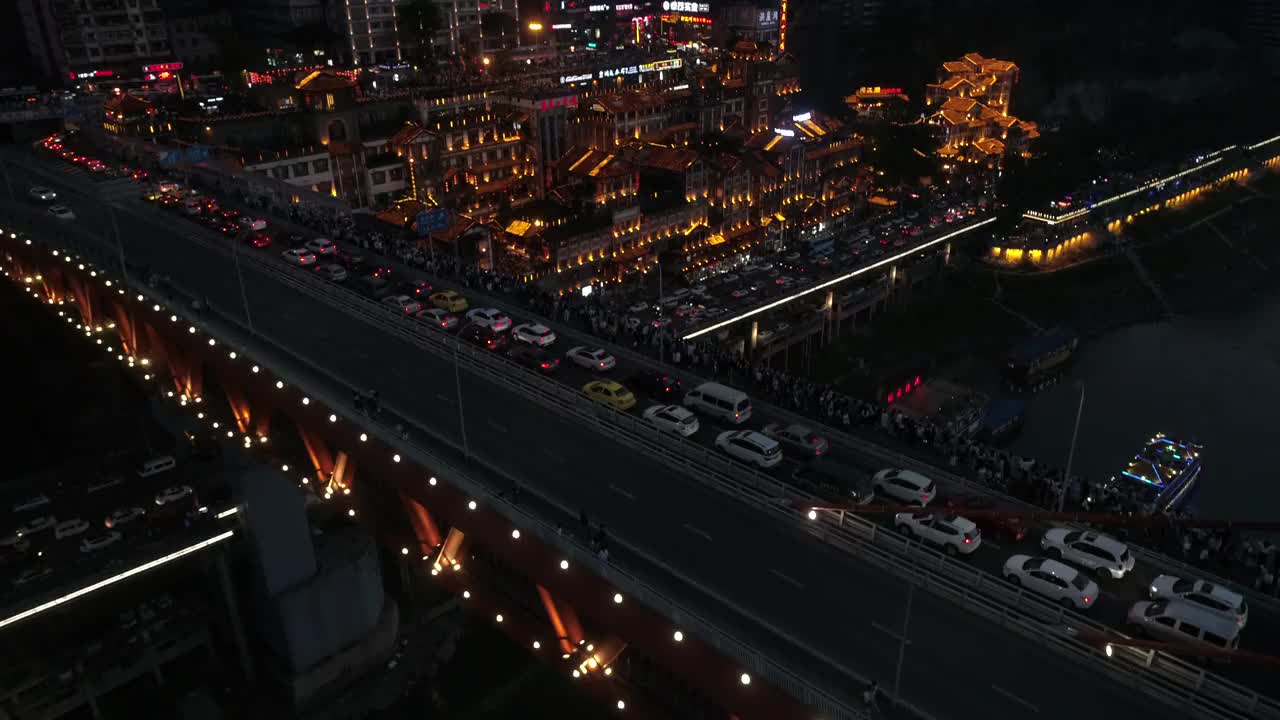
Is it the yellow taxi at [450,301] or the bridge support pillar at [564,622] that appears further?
the yellow taxi at [450,301]

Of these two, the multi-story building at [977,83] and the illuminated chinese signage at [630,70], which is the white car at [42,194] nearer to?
the illuminated chinese signage at [630,70]

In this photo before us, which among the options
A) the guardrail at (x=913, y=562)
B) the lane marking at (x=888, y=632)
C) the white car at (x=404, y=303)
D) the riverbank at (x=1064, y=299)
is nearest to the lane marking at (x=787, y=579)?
the guardrail at (x=913, y=562)

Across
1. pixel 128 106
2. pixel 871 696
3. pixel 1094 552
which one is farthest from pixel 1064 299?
pixel 128 106

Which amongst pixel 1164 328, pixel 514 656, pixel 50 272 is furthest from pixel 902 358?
pixel 50 272

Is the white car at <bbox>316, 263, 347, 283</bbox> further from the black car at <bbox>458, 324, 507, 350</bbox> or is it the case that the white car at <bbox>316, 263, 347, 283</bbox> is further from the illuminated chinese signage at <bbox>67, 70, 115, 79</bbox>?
the illuminated chinese signage at <bbox>67, 70, 115, 79</bbox>

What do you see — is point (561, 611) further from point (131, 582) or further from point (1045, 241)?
point (1045, 241)

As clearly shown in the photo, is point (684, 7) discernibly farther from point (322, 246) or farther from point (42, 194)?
point (42, 194)
